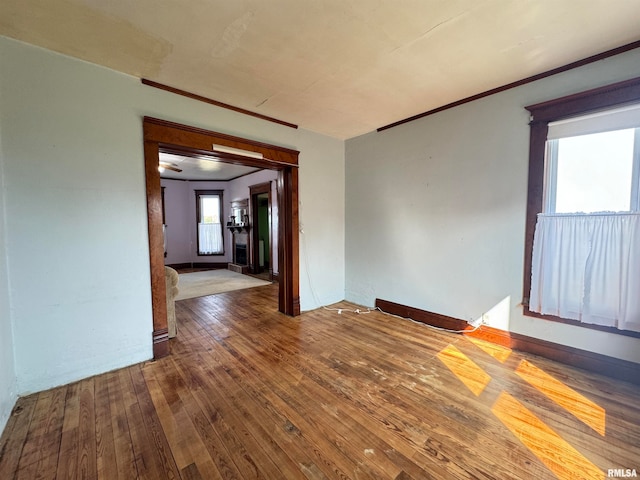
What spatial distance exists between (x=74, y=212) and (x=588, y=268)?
4.39 m

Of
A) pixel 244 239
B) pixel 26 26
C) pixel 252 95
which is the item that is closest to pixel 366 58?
pixel 252 95

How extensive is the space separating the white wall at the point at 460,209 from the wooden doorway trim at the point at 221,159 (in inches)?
43.5

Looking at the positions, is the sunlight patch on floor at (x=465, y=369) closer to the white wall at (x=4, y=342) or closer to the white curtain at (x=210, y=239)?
the white wall at (x=4, y=342)

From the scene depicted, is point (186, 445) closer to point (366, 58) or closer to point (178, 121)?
point (178, 121)

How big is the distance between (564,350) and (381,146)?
3043mm

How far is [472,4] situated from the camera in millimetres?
1653

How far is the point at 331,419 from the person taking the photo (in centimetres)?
174

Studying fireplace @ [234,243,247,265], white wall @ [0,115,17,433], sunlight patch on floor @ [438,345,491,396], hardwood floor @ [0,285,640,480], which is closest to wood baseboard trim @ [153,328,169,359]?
hardwood floor @ [0,285,640,480]

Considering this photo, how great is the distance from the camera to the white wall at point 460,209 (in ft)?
8.05

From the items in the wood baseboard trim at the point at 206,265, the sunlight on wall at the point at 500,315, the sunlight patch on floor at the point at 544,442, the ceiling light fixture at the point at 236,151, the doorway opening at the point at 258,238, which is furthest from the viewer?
the wood baseboard trim at the point at 206,265

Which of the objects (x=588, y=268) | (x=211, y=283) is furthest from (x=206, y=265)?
(x=588, y=268)

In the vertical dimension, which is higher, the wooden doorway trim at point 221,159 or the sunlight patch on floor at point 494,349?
the wooden doorway trim at point 221,159

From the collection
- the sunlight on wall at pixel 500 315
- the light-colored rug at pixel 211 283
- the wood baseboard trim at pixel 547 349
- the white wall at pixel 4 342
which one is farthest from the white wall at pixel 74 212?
the sunlight on wall at pixel 500 315

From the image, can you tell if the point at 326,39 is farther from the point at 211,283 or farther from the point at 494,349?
the point at 211,283
